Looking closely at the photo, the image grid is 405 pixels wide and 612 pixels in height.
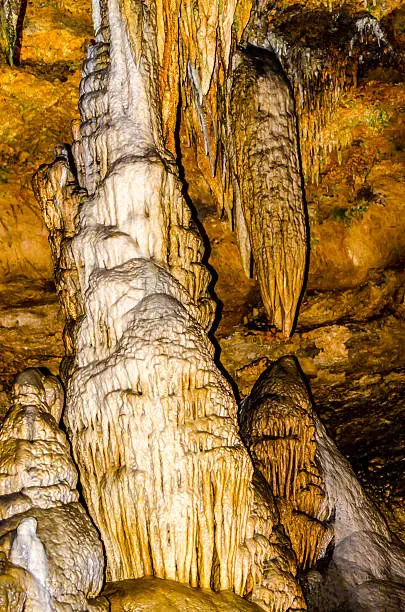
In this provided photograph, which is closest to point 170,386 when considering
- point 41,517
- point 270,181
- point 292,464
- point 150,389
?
point 150,389

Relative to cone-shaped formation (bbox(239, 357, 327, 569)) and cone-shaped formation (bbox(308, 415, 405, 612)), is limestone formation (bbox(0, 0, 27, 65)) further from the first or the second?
cone-shaped formation (bbox(308, 415, 405, 612))

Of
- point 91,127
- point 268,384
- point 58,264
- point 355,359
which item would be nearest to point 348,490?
point 268,384

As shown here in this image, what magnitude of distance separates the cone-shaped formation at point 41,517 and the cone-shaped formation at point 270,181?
2.87m

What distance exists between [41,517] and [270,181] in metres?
4.15

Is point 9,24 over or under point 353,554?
over

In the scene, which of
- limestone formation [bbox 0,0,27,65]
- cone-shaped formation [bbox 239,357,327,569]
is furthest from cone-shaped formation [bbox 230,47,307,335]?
limestone formation [bbox 0,0,27,65]

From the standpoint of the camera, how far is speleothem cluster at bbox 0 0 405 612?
3.93 m

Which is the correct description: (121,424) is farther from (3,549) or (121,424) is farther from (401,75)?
(401,75)

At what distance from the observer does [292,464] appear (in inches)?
211

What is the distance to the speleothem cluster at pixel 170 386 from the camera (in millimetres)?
3930

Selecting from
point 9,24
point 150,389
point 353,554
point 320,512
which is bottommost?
point 353,554

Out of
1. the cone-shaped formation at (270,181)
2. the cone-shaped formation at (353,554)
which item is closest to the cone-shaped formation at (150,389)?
the cone-shaped formation at (353,554)

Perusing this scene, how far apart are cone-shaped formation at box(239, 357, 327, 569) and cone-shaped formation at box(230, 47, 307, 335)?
1.32 m

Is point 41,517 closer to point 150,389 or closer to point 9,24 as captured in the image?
point 150,389
